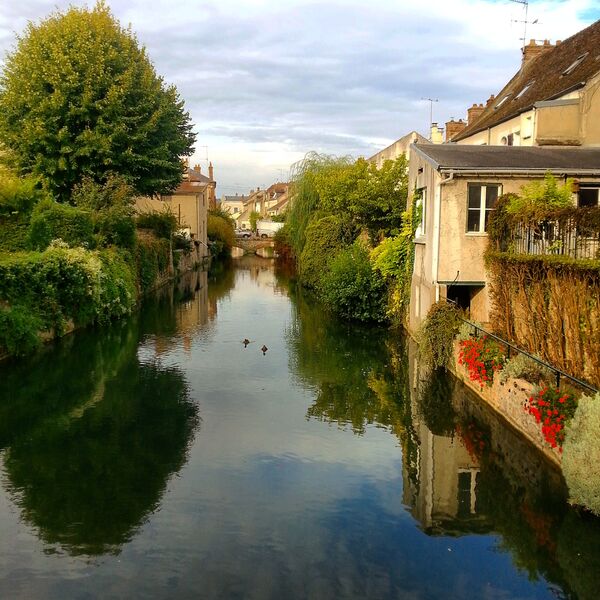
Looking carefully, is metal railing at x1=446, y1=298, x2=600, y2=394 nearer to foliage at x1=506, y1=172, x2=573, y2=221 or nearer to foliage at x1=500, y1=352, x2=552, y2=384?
foliage at x1=500, y1=352, x2=552, y2=384

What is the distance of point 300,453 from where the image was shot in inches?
488

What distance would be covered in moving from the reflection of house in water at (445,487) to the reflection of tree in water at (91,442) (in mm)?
4222

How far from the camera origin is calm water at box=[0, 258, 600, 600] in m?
8.08

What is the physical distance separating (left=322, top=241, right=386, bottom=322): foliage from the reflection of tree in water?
34.5 feet

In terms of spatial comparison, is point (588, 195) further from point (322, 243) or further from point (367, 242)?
point (322, 243)

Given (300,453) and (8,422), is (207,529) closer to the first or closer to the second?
(300,453)

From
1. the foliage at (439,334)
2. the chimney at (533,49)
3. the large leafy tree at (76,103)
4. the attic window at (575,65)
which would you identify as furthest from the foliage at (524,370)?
the chimney at (533,49)

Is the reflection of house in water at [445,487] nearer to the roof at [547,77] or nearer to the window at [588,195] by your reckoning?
the window at [588,195]

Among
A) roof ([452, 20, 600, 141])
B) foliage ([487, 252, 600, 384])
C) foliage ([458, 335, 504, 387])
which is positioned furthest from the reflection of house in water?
roof ([452, 20, 600, 141])

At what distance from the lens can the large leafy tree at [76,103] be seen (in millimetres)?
31172

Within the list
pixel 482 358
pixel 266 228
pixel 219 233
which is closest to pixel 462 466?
pixel 482 358

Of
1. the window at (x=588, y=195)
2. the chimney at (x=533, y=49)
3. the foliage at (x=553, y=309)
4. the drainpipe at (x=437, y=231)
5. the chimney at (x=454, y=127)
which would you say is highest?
the chimney at (x=533, y=49)

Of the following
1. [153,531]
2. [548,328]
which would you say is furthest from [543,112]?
[153,531]

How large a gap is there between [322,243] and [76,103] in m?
14.5
